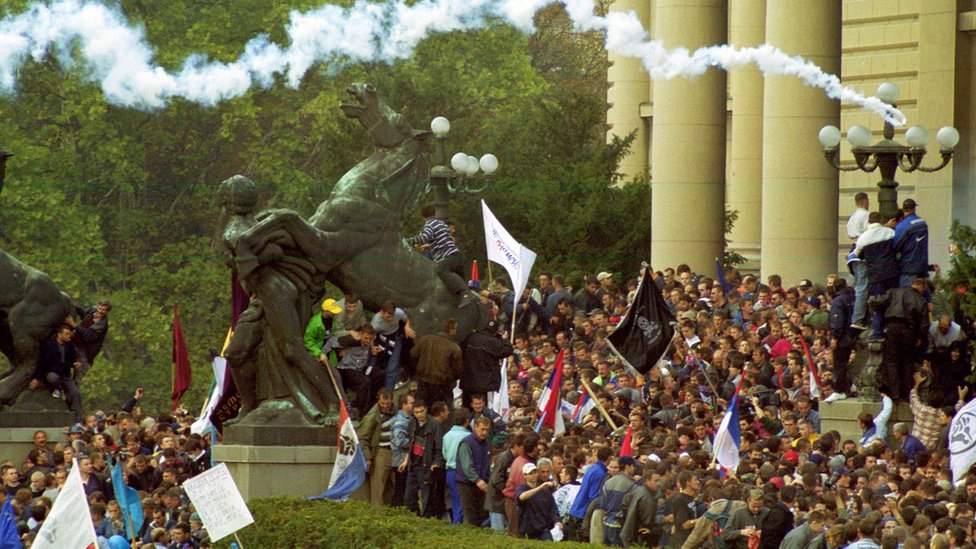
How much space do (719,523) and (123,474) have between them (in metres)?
7.86

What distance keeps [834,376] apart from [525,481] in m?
4.79

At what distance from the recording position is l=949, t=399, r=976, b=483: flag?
22156mm

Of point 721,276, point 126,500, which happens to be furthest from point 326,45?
→ point 126,500

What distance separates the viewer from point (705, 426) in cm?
2517

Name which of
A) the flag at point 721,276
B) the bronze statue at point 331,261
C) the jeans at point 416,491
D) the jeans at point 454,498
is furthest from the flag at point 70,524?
the flag at point 721,276

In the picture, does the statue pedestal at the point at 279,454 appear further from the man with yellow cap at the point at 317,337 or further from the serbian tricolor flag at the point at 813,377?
the serbian tricolor flag at the point at 813,377

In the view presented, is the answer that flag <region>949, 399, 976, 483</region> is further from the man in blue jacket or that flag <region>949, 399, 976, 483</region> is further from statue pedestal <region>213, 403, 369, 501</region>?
statue pedestal <region>213, 403, 369, 501</region>

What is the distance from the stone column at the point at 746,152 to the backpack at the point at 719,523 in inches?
940

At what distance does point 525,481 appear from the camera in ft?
76.5

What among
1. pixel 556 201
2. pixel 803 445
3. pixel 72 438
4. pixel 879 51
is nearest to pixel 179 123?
pixel 556 201

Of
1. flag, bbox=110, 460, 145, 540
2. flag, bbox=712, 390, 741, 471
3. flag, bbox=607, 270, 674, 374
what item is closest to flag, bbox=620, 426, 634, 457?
flag, bbox=712, 390, 741, 471

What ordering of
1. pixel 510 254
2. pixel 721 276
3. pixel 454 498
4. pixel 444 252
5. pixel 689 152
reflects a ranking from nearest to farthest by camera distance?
pixel 454 498 → pixel 444 252 → pixel 510 254 → pixel 721 276 → pixel 689 152

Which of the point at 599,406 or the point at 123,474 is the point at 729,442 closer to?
the point at 599,406

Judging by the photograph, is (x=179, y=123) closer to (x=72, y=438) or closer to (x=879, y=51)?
(x=879, y=51)
